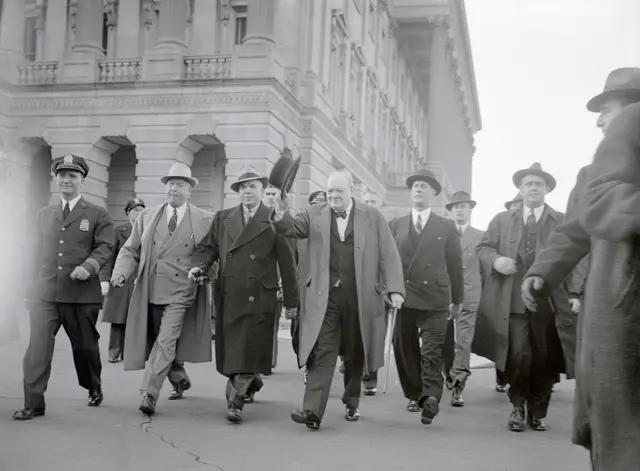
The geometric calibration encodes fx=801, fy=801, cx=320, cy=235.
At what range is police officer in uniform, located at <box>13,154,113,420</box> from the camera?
6625 mm

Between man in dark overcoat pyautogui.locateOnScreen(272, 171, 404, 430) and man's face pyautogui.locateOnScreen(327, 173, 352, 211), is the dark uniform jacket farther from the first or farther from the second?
man's face pyautogui.locateOnScreen(327, 173, 352, 211)

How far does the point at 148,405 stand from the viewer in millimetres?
6707

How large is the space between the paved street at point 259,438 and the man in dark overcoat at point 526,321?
1.16 feet

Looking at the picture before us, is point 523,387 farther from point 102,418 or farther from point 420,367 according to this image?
point 102,418

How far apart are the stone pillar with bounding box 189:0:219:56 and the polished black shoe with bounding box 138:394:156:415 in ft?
55.9

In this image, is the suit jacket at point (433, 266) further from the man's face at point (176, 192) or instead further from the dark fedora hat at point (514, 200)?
the dark fedora hat at point (514, 200)

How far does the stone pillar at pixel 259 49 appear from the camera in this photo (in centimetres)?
2080

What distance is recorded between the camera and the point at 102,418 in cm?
650

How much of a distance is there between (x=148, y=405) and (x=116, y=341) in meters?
4.09

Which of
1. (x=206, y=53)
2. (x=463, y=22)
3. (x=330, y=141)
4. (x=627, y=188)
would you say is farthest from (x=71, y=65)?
(x=463, y=22)

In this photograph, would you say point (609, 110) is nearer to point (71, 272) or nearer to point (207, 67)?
point (71, 272)

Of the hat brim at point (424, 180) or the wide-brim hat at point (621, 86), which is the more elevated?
the hat brim at point (424, 180)

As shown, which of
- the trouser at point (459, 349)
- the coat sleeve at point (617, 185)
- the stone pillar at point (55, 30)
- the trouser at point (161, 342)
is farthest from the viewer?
the stone pillar at point (55, 30)

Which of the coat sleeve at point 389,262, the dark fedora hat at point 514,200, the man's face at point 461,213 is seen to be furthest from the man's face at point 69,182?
the dark fedora hat at point 514,200
